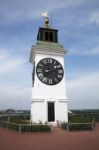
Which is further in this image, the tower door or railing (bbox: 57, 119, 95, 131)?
the tower door

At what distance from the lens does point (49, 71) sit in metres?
25.6

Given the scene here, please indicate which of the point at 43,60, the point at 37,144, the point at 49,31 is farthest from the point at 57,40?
the point at 37,144

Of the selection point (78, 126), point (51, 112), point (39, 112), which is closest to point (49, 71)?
point (51, 112)

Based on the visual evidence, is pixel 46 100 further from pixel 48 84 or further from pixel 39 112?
pixel 48 84

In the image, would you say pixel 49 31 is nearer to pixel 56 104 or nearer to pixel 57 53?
pixel 57 53

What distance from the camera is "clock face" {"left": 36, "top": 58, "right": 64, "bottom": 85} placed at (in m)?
25.2

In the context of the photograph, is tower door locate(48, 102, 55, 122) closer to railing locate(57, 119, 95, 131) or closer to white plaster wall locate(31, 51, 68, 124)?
white plaster wall locate(31, 51, 68, 124)

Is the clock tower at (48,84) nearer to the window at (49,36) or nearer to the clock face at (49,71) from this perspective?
the clock face at (49,71)

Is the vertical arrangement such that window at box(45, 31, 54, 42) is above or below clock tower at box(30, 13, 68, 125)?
above

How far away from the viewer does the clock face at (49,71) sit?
2519 cm

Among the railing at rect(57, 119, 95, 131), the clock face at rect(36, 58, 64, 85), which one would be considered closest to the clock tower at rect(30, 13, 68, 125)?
the clock face at rect(36, 58, 64, 85)

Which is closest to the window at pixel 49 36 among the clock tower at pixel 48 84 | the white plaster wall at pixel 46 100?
the clock tower at pixel 48 84

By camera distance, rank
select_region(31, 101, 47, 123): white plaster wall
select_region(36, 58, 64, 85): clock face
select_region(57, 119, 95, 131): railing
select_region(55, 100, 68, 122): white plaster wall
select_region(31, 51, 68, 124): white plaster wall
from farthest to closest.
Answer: select_region(36, 58, 64, 85): clock face < select_region(55, 100, 68, 122): white plaster wall < select_region(31, 51, 68, 124): white plaster wall < select_region(31, 101, 47, 123): white plaster wall < select_region(57, 119, 95, 131): railing

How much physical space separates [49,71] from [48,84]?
1.86m
